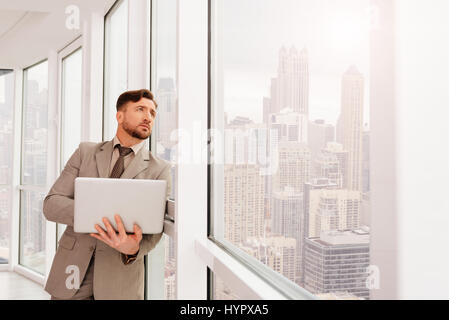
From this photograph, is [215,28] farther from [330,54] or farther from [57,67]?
[57,67]

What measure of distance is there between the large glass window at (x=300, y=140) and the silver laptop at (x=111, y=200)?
12.3 inches

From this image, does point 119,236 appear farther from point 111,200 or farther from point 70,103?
point 70,103

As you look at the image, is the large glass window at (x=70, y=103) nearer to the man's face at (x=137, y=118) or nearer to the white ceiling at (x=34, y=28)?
the white ceiling at (x=34, y=28)

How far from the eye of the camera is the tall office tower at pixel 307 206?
0.78 meters

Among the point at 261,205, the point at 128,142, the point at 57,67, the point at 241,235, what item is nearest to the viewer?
the point at 261,205

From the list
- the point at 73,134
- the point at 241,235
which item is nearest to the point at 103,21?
the point at 73,134

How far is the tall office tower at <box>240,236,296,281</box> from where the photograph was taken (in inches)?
35.2

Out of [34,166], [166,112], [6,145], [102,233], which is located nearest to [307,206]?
[102,233]

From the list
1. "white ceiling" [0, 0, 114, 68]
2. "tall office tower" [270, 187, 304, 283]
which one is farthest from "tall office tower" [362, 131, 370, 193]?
"white ceiling" [0, 0, 114, 68]

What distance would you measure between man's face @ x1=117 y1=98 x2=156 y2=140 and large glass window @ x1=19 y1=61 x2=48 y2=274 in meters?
2.95

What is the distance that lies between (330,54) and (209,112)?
87cm

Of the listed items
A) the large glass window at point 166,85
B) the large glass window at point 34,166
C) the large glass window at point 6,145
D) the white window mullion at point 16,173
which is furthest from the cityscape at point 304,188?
the large glass window at point 6,145

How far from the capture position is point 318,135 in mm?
801
